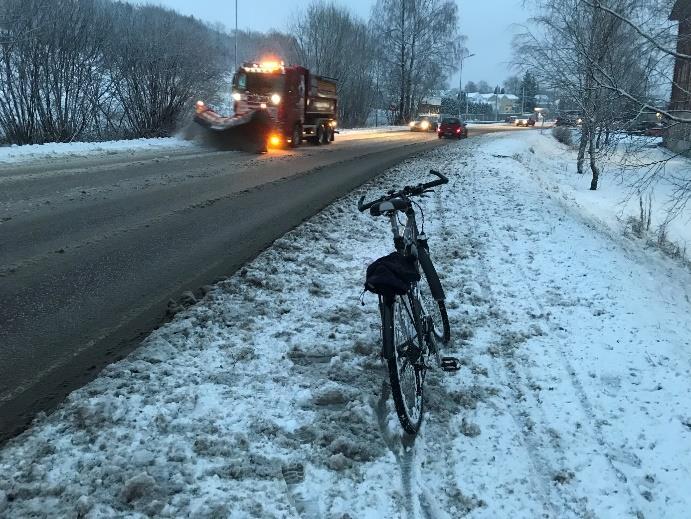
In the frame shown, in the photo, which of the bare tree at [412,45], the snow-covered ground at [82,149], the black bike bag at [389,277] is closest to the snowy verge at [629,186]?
the black bike bag at [389,277]

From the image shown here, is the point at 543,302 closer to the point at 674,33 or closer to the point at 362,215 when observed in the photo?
the point at 362,215

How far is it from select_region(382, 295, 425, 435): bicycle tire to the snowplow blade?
1719cm

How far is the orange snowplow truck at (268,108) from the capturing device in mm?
20078

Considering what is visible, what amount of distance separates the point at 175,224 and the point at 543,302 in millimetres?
5149

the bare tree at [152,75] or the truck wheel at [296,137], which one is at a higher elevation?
the bare tree at [152,75]

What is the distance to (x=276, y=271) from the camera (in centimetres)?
600

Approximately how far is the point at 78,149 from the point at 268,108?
6885 mm

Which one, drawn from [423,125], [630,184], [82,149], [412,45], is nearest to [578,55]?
[630,184]

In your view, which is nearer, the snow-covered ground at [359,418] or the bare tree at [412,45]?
the snow-covered ground at [359,418]

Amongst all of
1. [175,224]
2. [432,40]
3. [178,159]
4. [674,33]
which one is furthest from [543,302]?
[432,40]

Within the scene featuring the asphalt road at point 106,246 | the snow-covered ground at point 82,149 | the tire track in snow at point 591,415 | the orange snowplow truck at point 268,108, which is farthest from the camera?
the orange snowplow truck at point 268,108

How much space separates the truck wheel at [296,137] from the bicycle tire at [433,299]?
734 inches

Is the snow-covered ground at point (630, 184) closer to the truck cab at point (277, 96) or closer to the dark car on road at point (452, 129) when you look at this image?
the dark car on road at point (452, 129)

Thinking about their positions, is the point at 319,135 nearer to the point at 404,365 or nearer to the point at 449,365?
the point at 449,365
